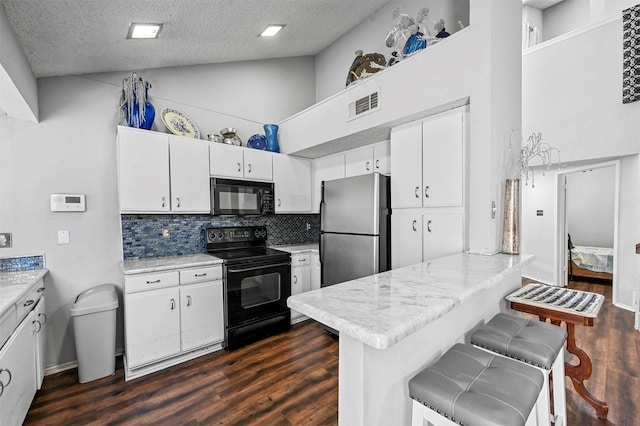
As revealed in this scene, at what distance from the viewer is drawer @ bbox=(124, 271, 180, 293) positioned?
2.32 metres

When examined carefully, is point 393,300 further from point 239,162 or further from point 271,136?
point 271,136

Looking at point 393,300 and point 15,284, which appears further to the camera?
point 15,284

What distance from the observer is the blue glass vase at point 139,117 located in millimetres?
2648

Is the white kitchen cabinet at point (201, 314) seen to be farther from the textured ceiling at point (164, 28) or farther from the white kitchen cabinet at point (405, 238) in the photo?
the textured ceiling at point (164, 28)

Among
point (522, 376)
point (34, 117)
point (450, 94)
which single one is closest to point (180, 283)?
point (34, 117)

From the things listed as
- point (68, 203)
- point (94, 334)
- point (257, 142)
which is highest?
point (257, 142)

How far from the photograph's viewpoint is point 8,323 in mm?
1566

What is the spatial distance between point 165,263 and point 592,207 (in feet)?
26.9

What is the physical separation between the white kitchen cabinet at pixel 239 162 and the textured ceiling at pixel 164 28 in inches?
38.7

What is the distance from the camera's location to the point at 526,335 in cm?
138

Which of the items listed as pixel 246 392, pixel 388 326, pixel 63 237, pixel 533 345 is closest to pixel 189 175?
pixel 63 237

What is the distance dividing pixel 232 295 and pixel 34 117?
222 cm

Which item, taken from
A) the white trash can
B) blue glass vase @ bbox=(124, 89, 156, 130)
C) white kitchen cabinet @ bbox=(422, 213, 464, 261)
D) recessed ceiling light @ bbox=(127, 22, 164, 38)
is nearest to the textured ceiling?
recessed ceiling light @ bbox=(127, 22, 164, 38)

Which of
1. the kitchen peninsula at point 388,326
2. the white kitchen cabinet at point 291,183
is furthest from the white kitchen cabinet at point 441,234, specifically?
the white kitchen cabinet at point 291,183
